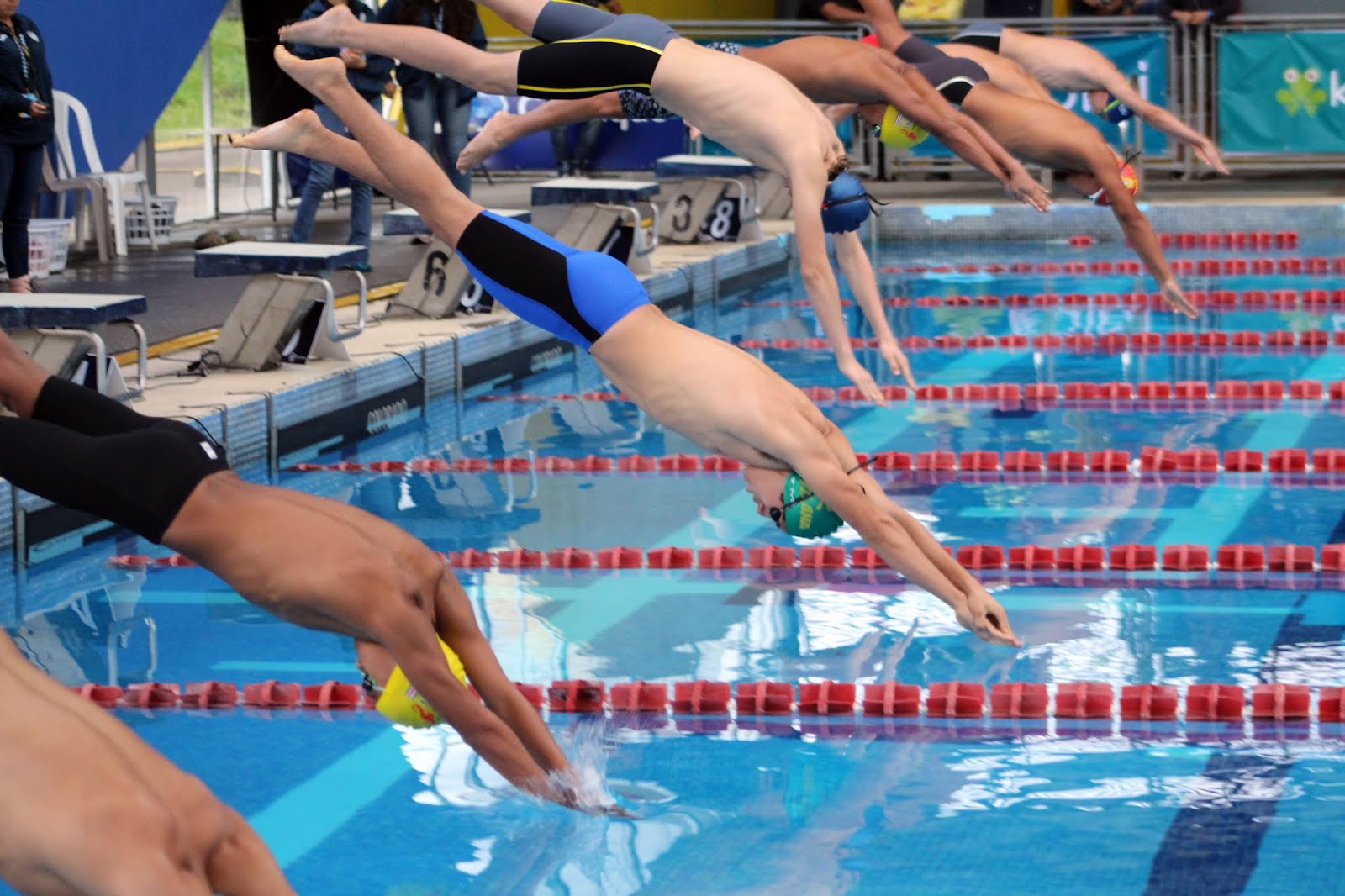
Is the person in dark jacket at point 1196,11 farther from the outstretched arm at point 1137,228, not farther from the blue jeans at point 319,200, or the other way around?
A: the outstretched arm at point 1137,228

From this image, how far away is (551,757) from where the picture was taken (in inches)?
148

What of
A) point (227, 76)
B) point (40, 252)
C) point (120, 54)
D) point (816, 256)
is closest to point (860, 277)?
point (816, 256)

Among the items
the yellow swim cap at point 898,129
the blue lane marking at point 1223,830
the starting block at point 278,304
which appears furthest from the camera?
the starting block at point 278,304

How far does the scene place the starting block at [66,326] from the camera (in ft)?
20.6

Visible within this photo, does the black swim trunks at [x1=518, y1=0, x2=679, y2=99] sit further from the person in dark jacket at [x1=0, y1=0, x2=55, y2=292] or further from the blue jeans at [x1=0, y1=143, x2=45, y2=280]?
the blue jeans at [x1=0, y1=143, x2=45, y2=280]

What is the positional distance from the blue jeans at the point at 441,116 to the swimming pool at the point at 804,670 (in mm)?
2669

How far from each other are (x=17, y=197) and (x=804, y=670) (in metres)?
5.30

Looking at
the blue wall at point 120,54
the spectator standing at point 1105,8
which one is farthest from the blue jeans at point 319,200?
the spectator standing at point 1105,8

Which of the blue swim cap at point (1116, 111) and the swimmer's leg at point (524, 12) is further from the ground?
the swimmer's leg at point (524, 12)

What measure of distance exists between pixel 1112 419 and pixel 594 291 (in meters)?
4.26

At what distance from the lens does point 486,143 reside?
6.35 metres

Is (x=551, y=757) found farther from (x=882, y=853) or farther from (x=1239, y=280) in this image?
(x=1239, y=280)

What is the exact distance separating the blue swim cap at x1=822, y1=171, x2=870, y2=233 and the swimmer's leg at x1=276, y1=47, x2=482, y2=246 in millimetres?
1128

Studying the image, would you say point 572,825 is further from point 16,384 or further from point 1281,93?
point 1281,93
